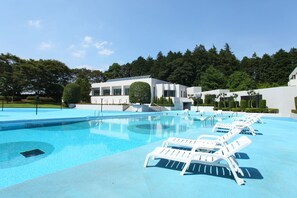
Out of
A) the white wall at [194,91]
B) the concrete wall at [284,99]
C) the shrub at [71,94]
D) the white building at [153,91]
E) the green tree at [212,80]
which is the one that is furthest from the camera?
the green tree at [212,80]

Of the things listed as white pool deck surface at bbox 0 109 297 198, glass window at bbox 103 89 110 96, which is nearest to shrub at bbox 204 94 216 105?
glass window at bbox 103 89 110 96

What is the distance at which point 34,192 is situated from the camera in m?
2.76

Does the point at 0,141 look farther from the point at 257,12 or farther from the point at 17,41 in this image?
the point at 257,12

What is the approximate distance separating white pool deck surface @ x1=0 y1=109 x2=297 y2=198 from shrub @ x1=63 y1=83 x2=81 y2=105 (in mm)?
29245

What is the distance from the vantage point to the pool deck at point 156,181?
2.82m

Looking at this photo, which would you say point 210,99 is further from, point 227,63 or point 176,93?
point 227,63

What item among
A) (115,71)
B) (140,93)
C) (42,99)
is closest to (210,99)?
(140,93)

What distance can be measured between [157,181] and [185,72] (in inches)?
1749

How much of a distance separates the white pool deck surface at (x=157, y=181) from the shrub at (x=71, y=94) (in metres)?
29.2

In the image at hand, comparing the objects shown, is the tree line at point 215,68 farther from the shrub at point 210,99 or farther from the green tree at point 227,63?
the shrub at point 210,99

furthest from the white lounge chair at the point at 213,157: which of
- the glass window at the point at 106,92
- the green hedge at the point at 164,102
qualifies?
the glass window at the point at 106,92

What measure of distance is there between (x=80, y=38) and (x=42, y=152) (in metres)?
19.5

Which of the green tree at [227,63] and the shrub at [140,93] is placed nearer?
the shrub at [140,93]

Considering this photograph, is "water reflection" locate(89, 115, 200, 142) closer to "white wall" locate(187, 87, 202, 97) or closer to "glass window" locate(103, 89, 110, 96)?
"white wall" locate(187, 87, 202, 97)
